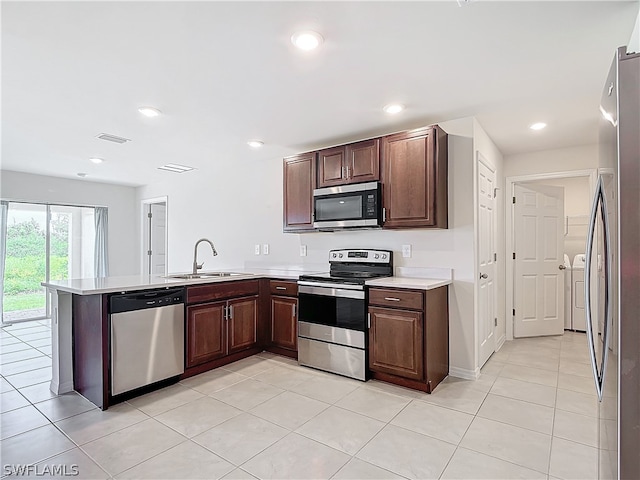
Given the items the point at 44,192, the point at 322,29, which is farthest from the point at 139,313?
the point at 44,192

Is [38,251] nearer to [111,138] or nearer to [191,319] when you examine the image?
[111,138]

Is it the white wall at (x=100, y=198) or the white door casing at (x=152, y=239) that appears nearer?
the white wall at (x=100, y=198)

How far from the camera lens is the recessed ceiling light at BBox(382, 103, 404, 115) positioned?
2.98 meters

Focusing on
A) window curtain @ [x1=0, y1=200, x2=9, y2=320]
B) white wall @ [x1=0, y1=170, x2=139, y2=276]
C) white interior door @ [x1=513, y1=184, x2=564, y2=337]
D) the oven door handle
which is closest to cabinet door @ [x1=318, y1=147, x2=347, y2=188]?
the oven door handle

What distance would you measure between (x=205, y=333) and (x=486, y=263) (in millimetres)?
2843

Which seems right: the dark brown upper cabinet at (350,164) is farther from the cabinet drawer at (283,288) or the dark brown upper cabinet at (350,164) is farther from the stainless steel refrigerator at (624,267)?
the stainless steel refrigerator at (624,267)

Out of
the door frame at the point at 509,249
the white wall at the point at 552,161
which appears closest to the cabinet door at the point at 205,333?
the door frame at the point at 509,249

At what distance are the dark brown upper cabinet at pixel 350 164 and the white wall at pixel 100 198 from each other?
15.2 feet

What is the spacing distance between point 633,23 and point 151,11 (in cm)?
243

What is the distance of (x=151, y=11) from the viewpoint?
176cm

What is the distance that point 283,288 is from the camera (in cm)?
388

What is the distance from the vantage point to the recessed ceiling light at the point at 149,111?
302 cm

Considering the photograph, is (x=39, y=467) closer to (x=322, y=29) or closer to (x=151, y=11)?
(x=151, y=11)

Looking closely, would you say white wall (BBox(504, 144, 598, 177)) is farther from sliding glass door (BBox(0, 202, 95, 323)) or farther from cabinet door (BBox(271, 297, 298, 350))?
sliding glass door (BBox(0, 202, 95, 323))
